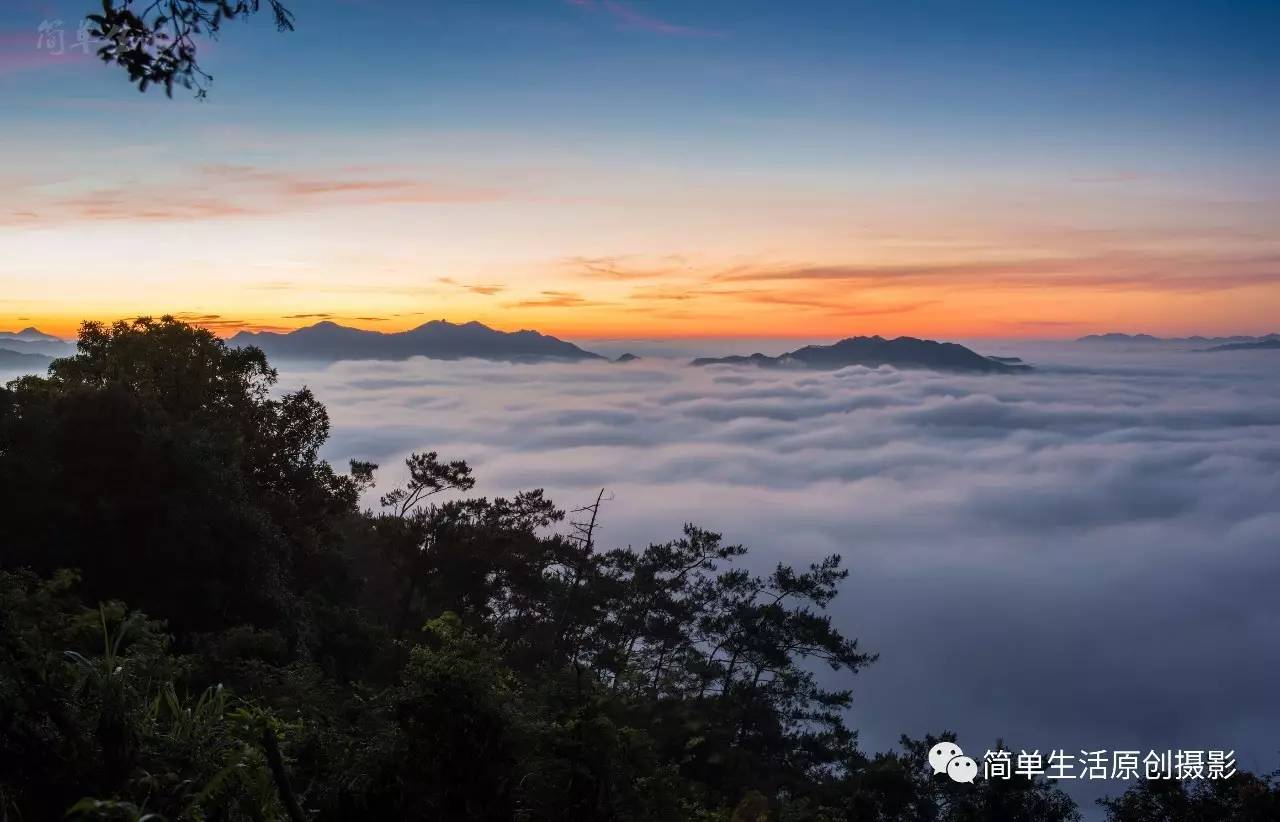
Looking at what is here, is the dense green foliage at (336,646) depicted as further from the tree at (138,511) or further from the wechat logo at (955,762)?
the wechat logo at (955,762)

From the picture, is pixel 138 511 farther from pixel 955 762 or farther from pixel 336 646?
pixel 955 762

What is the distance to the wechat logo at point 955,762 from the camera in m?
16.3

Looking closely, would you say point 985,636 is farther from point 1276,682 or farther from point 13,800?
point 13,800

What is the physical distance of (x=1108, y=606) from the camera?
116438mm

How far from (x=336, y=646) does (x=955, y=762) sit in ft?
44.4

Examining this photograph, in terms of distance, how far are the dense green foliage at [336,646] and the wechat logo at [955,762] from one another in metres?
1.25

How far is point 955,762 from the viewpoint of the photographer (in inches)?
659

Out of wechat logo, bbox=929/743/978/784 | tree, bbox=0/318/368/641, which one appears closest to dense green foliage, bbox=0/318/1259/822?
tree, bbox=0/318/368/641

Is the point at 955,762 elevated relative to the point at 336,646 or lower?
lower

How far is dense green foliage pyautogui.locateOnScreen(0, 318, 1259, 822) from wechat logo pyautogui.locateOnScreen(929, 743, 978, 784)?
1248 mm

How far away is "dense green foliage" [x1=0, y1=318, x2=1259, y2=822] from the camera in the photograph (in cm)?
427

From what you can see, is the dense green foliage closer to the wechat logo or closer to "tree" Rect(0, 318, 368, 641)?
"tree" Rect(0, 318, 368, 641)

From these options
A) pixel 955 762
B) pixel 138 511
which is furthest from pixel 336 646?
pixel 955 762

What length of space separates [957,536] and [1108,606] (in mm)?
43262
